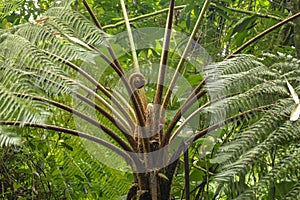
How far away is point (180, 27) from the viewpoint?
2557mm

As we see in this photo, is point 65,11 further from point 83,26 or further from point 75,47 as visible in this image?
point 75,47

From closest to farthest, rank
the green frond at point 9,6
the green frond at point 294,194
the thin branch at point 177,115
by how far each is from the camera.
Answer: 1. the green frond at point 294,194
2. the thin branch at point 177,115
3. the green frond at point 9,6

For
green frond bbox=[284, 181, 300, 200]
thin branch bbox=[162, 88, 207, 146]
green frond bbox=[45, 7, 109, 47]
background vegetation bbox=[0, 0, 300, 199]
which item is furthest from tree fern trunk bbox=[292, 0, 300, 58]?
green frond bbox=[284, 181, 300, 200]

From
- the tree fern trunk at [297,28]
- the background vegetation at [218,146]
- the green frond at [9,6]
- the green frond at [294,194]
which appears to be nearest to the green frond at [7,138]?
the background vegetation at [218,146]

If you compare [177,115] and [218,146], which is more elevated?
[177,115]

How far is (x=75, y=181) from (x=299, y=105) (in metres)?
1.03

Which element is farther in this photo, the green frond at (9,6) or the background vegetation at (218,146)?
the green frond at (9,6)

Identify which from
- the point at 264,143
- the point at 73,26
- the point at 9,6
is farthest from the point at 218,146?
the point at 9,6

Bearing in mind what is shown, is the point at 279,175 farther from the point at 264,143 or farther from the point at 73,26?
the point at 73,26

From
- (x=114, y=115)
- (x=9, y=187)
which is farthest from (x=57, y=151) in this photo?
(x=114, y=115)

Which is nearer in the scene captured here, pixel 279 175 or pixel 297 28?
pixel 279 175

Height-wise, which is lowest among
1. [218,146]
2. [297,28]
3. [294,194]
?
[218,146]

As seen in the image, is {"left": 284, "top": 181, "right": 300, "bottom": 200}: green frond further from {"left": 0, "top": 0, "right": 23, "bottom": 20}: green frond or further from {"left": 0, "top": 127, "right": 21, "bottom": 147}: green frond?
{"left": 0, "top": 0, "right": 23, "bottom": 20}: green frond

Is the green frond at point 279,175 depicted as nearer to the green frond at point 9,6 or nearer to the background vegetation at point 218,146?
the background vegetation at point 218,146
